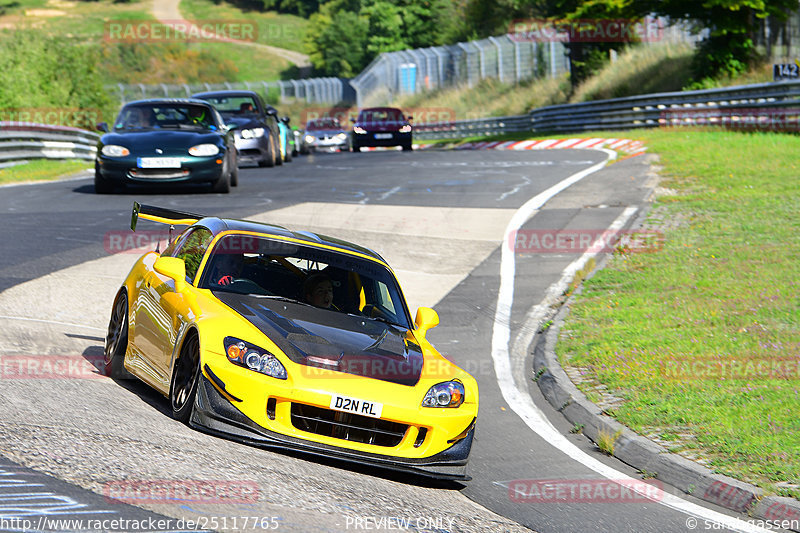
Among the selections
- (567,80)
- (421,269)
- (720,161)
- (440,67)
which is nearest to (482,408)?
(421,269)

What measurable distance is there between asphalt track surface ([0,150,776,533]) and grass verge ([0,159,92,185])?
266 centimetres

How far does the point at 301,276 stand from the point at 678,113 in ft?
86.9

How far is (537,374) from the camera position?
31.7ft

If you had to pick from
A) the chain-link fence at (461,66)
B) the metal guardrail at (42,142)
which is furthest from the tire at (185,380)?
the chain-link fence at (461,66)

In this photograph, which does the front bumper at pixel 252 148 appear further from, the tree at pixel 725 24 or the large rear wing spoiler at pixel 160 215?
the large rear wing spoiler at pixel 160 215

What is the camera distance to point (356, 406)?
6.29m

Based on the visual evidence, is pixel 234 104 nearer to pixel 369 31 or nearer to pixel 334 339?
pixel 334 339

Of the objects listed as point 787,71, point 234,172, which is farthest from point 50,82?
point 787,71

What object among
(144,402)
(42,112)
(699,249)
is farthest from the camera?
(42,112)

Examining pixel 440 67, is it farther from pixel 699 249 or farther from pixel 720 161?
pixel 699 249

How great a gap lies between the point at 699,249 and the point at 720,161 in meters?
8.18

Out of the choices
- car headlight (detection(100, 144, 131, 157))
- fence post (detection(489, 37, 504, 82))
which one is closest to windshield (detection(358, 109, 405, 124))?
fence post (detection(489, 37, 504, 82))

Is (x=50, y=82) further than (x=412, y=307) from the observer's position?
Yes

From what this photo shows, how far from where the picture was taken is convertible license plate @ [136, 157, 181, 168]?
18172 mm
